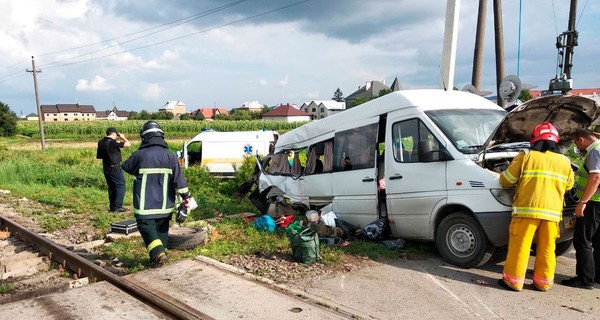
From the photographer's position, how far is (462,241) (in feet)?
18.2

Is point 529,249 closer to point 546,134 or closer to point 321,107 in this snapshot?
point 546,134

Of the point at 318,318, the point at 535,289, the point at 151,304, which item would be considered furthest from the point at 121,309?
the point at 535,289

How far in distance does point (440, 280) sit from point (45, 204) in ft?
34.3

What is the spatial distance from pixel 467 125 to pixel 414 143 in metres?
0.78

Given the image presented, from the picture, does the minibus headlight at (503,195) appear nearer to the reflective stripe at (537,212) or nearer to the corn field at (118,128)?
the reflective stripe at (537,212)

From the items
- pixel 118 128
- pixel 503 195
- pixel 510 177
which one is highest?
pixel 118 128

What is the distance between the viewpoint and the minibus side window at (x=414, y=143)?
5.85 metres

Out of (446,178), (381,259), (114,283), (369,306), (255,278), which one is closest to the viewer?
(369,306)

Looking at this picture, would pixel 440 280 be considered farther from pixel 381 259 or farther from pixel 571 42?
pixel 571 42

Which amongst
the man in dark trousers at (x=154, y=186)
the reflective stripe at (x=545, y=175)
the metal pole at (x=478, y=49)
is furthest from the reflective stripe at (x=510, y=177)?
the metal pole at (x=478, y=49)

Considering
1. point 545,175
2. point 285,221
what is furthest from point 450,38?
point 545,175

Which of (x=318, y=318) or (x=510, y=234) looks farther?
(x=510, y=234)

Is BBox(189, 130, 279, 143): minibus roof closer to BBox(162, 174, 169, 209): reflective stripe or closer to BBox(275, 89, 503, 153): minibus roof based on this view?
BBox(275, 89, 503, 153): minibus roof

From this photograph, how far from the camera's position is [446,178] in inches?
221
